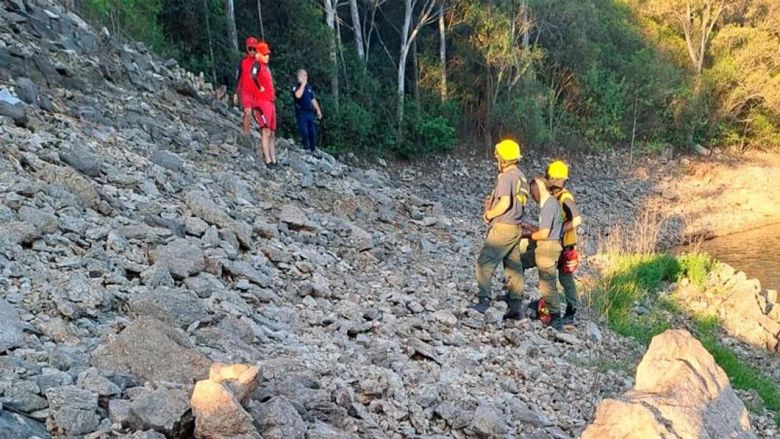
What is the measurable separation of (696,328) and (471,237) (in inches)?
152

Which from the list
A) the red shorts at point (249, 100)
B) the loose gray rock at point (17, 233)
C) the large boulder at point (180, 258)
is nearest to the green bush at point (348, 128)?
the red shorts at point (249, 100)

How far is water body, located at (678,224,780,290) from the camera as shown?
14.2 metres

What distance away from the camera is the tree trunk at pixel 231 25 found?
15623 millimetres

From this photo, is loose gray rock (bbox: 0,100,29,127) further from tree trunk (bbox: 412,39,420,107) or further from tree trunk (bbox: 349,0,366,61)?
tree trunk (bbox: 412,39,420,107)

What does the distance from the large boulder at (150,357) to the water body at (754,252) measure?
12.6 m

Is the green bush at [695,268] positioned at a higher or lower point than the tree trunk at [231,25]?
lower

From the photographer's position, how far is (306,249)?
746 cm

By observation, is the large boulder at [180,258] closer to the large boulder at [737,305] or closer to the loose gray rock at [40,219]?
the loose gray rock at [40,219]

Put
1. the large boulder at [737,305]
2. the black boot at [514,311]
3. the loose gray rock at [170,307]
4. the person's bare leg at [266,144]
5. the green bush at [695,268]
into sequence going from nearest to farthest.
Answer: the loose gray rock at [170,307]
the black boot at [514,311]
the large boulder at [737,305]
the person's bare leg at [266,144]
the green bush at [695,268]

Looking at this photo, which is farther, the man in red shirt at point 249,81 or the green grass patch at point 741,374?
the man in red shirt at point 249,81

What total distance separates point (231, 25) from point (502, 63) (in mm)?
8675

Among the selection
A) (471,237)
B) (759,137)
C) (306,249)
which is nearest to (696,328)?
(471,237)

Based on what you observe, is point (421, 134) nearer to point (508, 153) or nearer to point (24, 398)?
point (508, 153)

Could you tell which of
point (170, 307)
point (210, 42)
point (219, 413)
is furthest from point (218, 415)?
point (210, 42)
